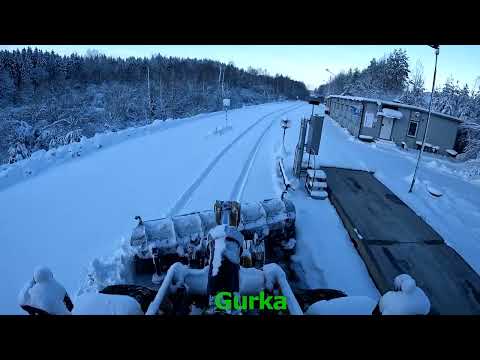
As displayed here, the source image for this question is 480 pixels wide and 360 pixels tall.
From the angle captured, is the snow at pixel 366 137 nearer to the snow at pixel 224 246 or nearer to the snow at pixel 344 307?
the snow at pixel 344 307

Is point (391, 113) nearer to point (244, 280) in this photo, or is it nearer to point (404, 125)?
point (404, 125)

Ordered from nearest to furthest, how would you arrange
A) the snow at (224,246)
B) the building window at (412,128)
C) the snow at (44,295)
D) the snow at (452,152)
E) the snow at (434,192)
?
→ the snow at (224,246) < the snow at (44,295) < the snow at (434,192) < the snow at (452,152) < the building window at (412,128)

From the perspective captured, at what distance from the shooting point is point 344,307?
3104mm

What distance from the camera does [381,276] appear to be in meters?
7.12

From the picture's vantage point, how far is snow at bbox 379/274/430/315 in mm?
2170

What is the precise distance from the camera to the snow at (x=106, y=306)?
8.25ft

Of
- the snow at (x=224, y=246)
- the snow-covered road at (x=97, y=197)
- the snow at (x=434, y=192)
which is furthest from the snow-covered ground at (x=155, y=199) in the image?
the snow at (x=224, y=246)

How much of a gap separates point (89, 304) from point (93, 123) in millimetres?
35919

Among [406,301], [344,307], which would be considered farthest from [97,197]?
[406,301]

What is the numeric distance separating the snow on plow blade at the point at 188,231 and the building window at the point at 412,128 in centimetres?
2125

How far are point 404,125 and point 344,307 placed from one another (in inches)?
1006

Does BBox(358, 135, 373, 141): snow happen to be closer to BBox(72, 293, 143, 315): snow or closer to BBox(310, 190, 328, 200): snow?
BBox(310, 190, 328, 200): snow
